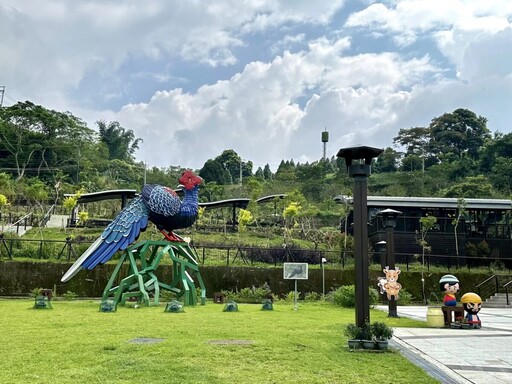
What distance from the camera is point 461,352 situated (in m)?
7.36

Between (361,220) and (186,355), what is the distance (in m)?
3.21

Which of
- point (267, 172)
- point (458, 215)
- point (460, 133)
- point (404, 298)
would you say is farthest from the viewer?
point (267, 172)

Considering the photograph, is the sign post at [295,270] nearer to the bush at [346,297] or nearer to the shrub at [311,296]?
the bush at [346,297]

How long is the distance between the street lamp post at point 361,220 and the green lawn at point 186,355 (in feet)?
2.39

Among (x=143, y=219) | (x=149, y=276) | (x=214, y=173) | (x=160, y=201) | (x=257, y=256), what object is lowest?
(x=149, y=276)

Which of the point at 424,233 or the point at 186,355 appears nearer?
the point at 186,355

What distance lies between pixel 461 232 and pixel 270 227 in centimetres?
1507

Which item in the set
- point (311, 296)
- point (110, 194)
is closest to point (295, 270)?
point (311, 296)

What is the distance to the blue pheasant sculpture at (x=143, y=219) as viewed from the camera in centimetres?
1425

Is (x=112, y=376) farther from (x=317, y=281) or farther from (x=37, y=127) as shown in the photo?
(x=37, y=127)

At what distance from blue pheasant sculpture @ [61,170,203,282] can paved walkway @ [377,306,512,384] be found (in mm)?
7811

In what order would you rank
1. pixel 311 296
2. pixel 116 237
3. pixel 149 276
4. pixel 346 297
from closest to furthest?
pixel 116 237
pixel 149 276
pixel 346 297
pixel 311 296

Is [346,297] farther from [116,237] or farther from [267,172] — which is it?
[267,172]

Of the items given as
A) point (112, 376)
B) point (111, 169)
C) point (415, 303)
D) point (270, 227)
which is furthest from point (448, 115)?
point (112, 376)
